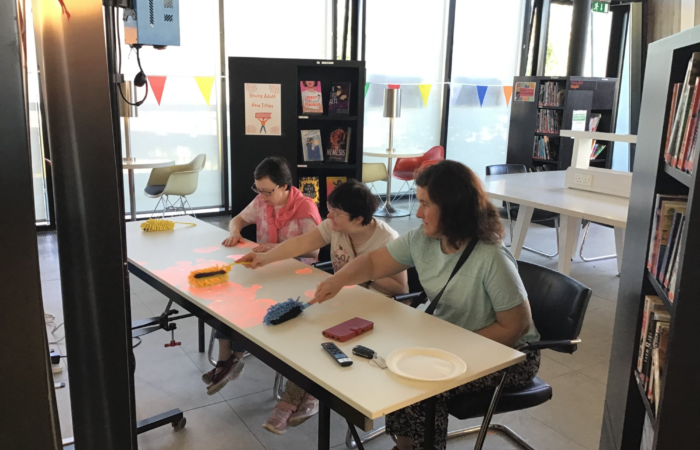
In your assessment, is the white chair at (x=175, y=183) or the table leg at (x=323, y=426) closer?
the table leg at (x=323, y=426)

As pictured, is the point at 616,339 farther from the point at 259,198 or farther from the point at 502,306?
the point at 259,198

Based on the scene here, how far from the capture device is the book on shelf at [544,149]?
7.16 meters

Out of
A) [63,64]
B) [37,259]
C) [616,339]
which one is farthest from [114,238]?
[616,339]

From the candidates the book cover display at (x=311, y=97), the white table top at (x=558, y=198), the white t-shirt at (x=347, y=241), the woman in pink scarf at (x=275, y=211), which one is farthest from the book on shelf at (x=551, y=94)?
the white t-shirt at (x=347, y=241)

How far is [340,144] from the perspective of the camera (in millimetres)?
4410

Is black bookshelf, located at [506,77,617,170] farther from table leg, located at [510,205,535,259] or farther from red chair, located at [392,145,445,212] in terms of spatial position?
table leg, located at [510,205,535,259]

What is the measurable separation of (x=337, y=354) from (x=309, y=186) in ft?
9.33

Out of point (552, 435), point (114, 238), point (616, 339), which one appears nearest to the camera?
point (114, 238)

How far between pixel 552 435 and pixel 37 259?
2.43m

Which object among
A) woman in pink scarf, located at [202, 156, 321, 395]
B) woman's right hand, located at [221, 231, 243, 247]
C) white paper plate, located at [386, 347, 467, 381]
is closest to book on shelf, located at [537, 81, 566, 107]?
woman in pink scarf, located at [202, 156, 321, 395]

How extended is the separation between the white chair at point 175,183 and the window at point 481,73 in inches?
155

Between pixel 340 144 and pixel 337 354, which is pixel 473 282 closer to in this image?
pixel 337 354

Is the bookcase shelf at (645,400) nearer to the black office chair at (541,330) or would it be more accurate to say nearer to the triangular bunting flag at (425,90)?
the black office chair at (541,330)

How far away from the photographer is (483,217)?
2041 mm
